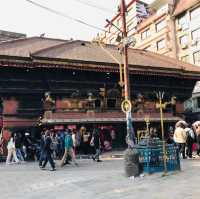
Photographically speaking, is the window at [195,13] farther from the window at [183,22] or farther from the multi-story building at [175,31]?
the window at [183,22]

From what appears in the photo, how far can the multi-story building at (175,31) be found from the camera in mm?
39803

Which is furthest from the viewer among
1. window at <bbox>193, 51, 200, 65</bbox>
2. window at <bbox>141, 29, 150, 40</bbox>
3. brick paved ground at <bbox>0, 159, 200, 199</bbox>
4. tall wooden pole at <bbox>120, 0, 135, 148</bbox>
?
window at <bbox>141, 29, 150, 40</bbox>

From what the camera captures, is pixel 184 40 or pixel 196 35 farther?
pixel 184 40

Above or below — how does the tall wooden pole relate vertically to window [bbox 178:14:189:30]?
below

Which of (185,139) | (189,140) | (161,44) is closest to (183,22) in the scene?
(161,44)

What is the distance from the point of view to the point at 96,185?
35.9ft

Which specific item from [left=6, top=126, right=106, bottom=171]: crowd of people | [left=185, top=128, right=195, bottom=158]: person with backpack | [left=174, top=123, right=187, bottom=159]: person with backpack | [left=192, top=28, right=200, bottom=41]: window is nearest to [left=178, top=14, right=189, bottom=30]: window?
[left=192, top=28, right=200, bottom=41]: window

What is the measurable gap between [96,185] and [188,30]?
3310 cm

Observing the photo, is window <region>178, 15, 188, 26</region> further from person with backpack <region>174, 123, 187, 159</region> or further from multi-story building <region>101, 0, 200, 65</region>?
person with backpack <region>174, 123, 187, 159</region>

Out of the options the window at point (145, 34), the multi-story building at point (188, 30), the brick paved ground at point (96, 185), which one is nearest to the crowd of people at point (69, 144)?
the brick paved ground at point (96, 185)

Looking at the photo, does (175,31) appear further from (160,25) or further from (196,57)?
(196,57)

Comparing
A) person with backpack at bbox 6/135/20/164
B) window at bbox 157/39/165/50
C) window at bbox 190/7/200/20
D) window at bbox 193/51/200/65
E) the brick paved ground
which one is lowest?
the brick paved ground

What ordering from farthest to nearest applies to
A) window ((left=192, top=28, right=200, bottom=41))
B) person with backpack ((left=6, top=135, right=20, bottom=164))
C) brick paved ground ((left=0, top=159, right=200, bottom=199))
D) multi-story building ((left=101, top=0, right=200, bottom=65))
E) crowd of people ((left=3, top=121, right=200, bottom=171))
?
multi-story building ((left=101, top=0, right=200, bottom=65)), window ((left=192, top=28, right=200, bottom=41)), person with backpack ((left=6, top=135, right=20, bottom=164)), crowd of people ((left=3, top=121, right=200, bottom=171)), brick paved ground ((left=0, top=159, right=200, bottom=199))

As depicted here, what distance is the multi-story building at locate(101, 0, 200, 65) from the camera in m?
39.8
